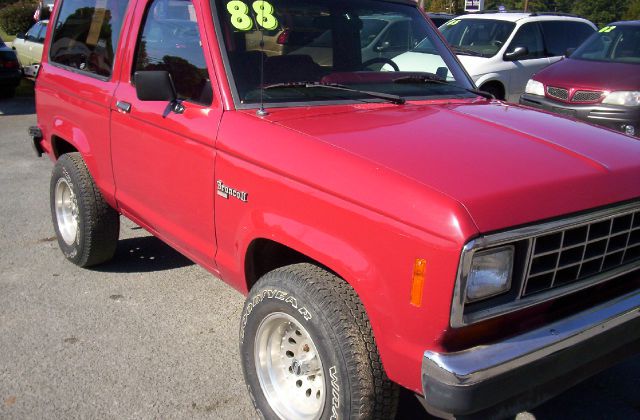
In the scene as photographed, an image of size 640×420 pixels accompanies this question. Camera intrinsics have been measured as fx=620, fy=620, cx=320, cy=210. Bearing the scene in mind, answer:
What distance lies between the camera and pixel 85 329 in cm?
372

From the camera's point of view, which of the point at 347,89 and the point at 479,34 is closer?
the point at 347,89

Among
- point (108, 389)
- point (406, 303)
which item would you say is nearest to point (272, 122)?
point (406, 303)

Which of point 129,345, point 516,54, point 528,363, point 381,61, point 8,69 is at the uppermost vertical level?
point 381,61

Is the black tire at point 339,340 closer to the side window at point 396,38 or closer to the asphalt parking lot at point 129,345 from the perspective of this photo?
the asphalt parking lot at point 129,345

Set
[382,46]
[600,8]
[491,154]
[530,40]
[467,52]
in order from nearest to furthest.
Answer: [491,154], [382,46], [467,52], [530,40], [600,8]

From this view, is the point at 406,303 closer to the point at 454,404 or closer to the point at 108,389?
the point at 454,404

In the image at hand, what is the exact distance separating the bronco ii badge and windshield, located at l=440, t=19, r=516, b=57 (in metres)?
7.86

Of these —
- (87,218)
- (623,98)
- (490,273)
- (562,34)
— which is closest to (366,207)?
(490,273)

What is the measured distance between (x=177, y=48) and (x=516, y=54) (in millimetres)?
7221

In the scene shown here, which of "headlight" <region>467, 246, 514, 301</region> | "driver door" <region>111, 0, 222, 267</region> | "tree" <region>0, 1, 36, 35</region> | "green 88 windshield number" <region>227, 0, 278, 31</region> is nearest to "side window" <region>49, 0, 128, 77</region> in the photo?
"driver door" <region>111, 0, 222, 267</region>

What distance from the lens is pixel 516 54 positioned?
938cm

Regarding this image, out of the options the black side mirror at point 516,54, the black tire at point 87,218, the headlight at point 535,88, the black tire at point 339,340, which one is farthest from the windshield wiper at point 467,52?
the black tire at point 339,340

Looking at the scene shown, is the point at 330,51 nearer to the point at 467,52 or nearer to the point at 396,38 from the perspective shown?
Result: the point at 396,38

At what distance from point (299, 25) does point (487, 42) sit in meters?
7.49
